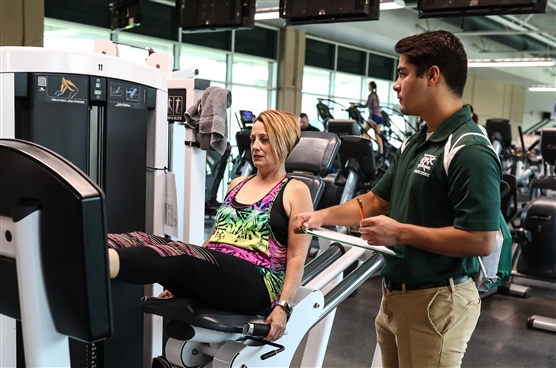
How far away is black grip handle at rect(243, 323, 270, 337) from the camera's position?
1.83 metres

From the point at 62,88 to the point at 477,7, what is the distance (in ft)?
13.2

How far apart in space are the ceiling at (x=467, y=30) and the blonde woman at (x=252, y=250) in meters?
7.58

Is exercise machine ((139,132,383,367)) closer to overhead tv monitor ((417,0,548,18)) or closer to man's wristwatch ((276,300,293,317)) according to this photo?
man's wristwatch ((276,300,293,317))

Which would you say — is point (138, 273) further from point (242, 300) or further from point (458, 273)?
point (458, 273)

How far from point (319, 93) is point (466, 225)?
11807mm

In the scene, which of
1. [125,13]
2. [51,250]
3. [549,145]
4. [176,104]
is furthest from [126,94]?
[125,13]

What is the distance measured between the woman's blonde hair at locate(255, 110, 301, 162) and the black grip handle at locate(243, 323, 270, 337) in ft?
2.08

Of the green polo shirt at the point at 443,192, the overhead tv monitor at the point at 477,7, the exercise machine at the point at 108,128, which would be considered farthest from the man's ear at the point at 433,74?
the overhead tv monitor at the point at 477,7

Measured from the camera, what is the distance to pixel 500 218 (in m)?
1.48

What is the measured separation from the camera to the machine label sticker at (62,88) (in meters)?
2.14

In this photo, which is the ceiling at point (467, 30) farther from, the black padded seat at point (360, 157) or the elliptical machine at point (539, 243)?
the elliptical machine at point (539, 243)

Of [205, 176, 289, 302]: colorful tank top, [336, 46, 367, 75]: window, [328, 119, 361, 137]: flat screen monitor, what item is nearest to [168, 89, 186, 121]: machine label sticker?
[205, 176, 289, 302]: colorful tank top

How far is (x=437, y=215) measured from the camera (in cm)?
153

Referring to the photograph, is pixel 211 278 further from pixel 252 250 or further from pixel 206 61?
pixel 206 61
